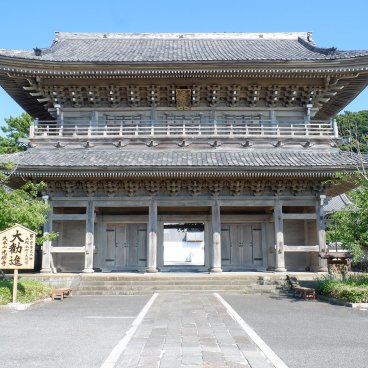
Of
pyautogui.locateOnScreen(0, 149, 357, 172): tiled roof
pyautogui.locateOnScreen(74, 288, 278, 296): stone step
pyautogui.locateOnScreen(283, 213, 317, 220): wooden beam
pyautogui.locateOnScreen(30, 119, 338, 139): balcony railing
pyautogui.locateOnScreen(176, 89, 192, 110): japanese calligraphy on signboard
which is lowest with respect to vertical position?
pyautogui.locateOnScreen(74, 288, 278, 296): stone step

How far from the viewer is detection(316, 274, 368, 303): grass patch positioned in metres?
11.6

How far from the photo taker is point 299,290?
13961mm

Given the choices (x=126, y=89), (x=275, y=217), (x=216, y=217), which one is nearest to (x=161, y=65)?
(x=126, y=89)

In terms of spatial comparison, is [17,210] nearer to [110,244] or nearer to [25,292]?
[25,292]

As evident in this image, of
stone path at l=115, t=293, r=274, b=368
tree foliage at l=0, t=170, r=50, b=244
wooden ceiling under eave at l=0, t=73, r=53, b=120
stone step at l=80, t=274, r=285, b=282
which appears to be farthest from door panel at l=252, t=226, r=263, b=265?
wooden ceiling under eave at l=0, t=73, r=53, b=120

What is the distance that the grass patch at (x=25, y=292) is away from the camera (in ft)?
38.5

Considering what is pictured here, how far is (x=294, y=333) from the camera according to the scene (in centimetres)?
777

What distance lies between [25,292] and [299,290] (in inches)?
379

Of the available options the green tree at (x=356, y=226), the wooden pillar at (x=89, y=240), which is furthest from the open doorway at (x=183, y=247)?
the green tree at (x=356, y=226)

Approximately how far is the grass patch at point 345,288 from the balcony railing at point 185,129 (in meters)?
7.40

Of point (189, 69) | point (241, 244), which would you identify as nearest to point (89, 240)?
point (241, 244)

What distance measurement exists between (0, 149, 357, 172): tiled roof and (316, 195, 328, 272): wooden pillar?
1.98 m

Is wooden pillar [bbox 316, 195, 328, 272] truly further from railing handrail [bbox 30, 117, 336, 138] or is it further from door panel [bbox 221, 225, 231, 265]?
door panel [bbox 221, 225, 231, 265]

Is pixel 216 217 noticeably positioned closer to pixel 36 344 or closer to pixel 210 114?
pixel 210 114
